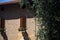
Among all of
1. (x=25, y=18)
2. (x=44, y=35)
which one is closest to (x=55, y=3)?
(x=44, y=35)

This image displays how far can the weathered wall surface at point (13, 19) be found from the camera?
18.8 meters

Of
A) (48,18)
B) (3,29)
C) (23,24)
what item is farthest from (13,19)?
(48,18)

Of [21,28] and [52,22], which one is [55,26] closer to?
[52,22]

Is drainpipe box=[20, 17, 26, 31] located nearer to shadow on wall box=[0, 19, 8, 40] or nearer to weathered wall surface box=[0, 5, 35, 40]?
weathered wall surface box=[0, 5, 35, 40]

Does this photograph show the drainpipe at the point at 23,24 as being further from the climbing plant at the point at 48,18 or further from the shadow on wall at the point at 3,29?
the climbing plant at the point at 48,18

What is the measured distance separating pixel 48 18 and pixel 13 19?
5819 millimetres

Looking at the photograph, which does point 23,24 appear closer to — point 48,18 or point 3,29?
point 3,29

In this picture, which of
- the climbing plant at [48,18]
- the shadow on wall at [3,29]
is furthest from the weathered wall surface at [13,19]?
the climbing plant at [48,18]

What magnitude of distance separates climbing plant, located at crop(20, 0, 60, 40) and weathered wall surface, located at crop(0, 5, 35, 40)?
3.98 metres

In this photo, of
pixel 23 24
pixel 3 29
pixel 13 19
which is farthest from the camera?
pixel 3 29

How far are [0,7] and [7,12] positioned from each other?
61 centimetres

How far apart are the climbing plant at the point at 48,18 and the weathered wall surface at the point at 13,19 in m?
3.98

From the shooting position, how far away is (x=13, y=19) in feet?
65.5

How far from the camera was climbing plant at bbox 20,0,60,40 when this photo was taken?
14461mm
